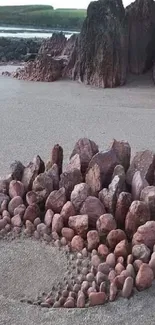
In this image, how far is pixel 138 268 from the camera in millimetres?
1610

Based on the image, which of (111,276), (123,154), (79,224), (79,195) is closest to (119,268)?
(111,276)

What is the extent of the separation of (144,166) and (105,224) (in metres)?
0.34

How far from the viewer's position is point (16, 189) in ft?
6.68

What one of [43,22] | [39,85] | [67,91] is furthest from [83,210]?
[43,22]

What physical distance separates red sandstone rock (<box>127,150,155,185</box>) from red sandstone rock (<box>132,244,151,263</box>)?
0.37 m

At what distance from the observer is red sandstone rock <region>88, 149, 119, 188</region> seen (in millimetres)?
1997

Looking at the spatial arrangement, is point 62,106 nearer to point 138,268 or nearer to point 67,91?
point 67,91

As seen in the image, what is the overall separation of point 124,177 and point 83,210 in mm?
180

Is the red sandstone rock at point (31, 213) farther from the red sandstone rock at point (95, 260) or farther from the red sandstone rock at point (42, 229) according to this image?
the red sandstone rock at point (95, 260)

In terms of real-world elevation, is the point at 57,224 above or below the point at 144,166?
below

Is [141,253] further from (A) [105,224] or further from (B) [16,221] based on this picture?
(B) [16,221]

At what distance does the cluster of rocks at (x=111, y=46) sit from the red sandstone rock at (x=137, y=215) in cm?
382

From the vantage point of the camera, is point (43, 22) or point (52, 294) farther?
point (43, 22)

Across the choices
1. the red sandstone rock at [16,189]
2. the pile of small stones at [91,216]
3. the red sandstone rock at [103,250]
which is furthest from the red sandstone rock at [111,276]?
the red sandstone rock at [16,189]
